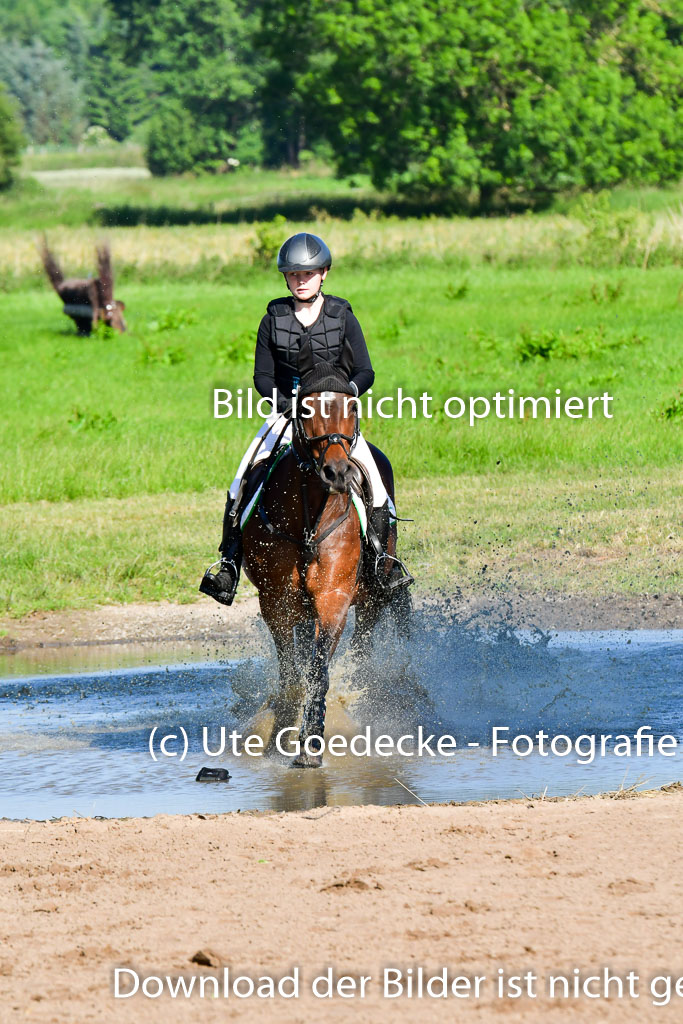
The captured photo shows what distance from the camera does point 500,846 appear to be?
585cm

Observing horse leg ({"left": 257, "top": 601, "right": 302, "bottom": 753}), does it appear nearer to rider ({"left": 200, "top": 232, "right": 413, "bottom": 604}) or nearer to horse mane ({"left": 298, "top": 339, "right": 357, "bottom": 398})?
rider ({"left": 200, "top": 232, "right": 413, "bottom": 604})

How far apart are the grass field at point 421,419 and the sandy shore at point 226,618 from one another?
27 centimetres

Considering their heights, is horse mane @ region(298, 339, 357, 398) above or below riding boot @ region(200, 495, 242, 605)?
above

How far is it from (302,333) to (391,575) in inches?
68.2

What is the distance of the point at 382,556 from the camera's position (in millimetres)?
8352

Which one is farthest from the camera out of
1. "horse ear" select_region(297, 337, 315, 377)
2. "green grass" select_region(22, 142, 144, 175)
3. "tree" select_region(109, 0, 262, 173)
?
"green grass" select_region(22, 142, 144, 175)

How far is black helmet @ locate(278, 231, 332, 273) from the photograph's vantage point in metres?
7.64

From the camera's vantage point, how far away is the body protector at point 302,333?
7.77m

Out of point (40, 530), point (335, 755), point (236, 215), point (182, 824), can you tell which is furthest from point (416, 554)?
point (236, 215)

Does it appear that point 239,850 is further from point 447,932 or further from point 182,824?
point 447,932

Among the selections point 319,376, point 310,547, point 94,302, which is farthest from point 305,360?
Result: point 94,302

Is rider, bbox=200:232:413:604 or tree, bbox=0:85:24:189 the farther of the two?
tree, bbox=0:85:24:189

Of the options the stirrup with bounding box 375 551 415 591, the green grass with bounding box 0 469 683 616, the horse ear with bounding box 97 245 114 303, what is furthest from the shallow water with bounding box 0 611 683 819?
the horse ear with bounding box 97 245 114 303

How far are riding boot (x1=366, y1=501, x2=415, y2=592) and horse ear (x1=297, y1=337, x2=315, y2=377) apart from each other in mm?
1189
